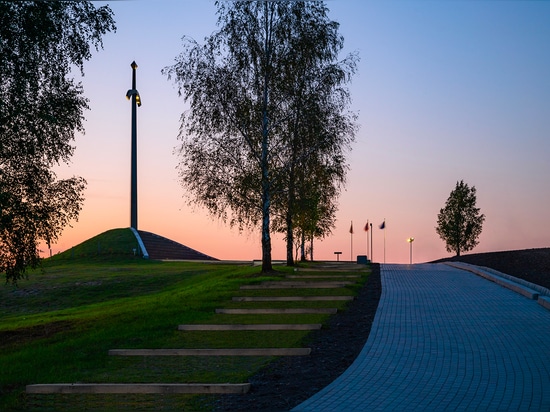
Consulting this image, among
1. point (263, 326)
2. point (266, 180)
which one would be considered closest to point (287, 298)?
point (263, 326)

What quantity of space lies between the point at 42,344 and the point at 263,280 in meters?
11.9

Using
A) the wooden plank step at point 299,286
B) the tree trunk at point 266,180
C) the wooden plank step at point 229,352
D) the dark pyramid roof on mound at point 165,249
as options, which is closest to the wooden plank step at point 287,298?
the wooden plank step at point 299,286

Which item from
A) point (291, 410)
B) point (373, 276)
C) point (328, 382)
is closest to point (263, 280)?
point (373, 276)

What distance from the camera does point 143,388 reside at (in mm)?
11828

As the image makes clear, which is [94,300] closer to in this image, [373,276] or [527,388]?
[373,276]

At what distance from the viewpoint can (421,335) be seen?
54.5ft

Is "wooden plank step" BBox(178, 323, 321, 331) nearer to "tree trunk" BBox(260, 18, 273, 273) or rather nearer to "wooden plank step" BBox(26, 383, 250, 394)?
Answer: "wooden plank step" BBox(26, 383, 250, 394)

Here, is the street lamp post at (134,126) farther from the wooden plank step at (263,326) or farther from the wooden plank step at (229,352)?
the wooden plank step at (229,352)

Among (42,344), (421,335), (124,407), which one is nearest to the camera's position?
(124,407)

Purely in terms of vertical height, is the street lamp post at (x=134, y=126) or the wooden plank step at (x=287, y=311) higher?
the street lamp post at (x=134, y=126)

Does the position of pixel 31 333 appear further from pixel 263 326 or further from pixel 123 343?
pixel 263 326

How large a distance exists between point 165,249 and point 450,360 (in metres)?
57.5

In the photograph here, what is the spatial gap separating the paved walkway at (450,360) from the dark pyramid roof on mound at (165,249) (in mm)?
44838

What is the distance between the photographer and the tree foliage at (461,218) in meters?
69.1
